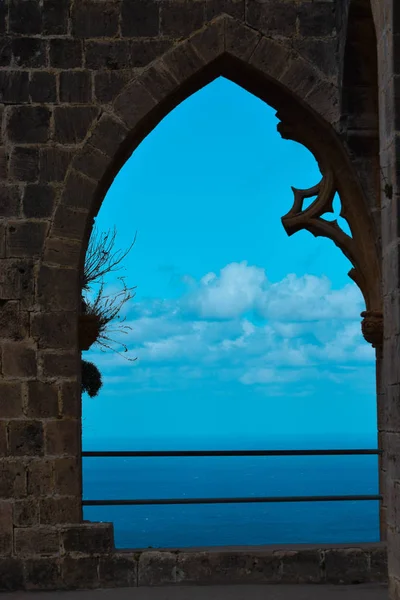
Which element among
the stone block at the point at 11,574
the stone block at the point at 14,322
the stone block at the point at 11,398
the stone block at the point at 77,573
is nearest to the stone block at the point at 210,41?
the stone block at the point at 14,322

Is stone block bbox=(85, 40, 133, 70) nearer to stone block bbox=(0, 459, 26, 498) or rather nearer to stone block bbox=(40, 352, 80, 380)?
stone block bbox=(40, 352, 80, 380)

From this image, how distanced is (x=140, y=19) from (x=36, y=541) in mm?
3100

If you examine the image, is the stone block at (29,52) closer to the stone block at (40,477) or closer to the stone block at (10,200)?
the stone block at (10,200)

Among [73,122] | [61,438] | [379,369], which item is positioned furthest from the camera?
[379,369]

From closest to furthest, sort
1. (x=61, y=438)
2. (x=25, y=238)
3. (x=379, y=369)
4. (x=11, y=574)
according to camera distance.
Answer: (x=11, y=574)
(x=61, y=438)
(x=25, y=238)
(x=379, y=369)

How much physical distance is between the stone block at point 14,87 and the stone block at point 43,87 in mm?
35

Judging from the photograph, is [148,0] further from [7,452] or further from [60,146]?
[7,452]

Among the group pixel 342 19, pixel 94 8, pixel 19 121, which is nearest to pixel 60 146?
pixel 19 121

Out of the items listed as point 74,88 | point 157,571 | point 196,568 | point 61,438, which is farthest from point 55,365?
point 74,88

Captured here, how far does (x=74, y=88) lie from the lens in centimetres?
710

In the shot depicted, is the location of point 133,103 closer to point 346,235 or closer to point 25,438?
point 346,235

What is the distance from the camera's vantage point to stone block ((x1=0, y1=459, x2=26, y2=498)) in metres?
6.82

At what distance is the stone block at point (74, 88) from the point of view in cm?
709

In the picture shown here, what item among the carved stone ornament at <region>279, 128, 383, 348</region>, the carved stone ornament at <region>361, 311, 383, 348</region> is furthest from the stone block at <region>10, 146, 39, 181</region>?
the carved stone ornament at <region>361, 311, 383, 348</region>
